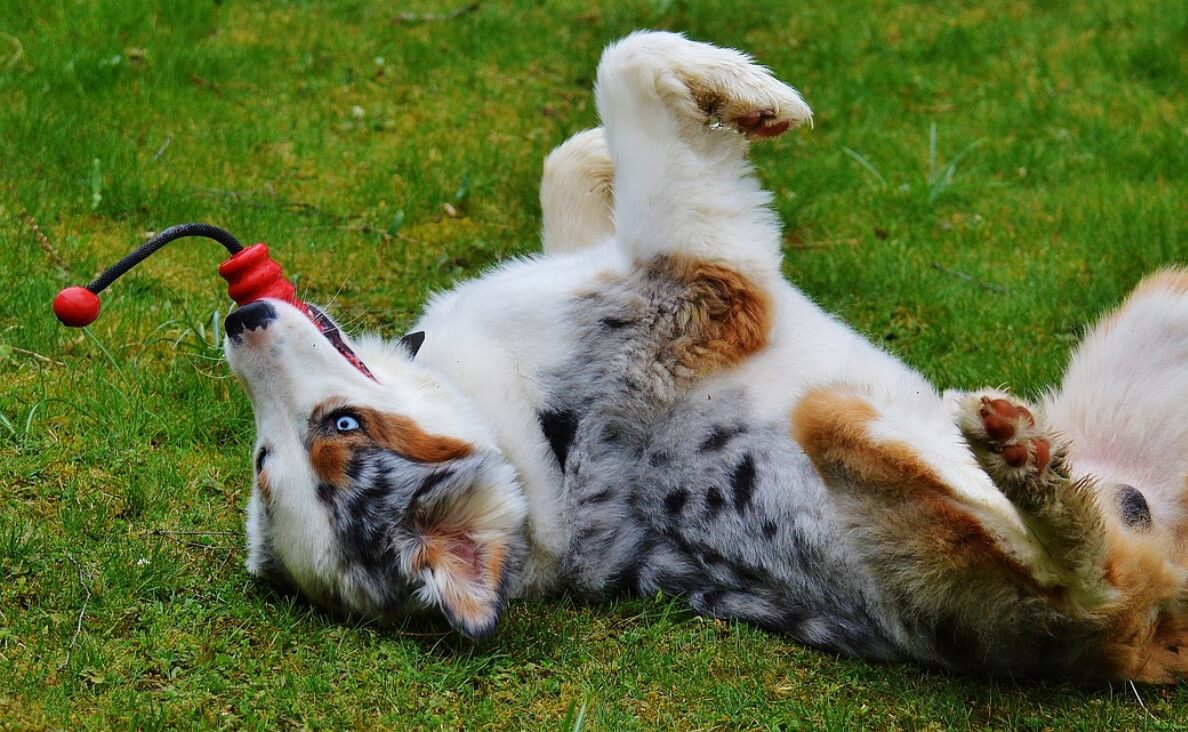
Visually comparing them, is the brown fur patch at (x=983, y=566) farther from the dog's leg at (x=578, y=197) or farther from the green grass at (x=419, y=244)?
the dog's leg at (x=578, y=197)

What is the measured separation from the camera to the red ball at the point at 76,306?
468 cm

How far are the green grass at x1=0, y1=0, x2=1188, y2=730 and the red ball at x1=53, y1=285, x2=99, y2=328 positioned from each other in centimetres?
62

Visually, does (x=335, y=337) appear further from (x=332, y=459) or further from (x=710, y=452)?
(x=710, y=452)

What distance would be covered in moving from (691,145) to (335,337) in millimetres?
1472

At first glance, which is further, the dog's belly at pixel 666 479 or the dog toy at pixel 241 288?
the dog toy at pixel 241 288

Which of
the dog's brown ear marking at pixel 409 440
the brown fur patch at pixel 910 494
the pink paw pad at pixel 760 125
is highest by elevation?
the pink paw pad at pixel 760 125

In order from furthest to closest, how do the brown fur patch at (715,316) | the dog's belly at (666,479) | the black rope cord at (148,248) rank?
the black rope cord at (148,248) → the brown fur patch at (715,316) → the dog's belly at (666,479)

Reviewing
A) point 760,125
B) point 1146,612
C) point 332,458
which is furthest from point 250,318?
point 1146,612

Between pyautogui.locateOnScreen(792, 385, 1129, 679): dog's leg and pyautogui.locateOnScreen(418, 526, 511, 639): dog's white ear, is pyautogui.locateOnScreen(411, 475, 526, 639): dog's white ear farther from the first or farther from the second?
pyautogui.locateOnScreen(792, 385, 1129, 679): dog's leg

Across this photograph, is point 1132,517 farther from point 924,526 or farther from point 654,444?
point 654,444

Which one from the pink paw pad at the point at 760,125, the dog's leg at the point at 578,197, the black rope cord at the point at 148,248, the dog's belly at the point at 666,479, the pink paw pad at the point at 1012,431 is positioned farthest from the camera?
the dog's leg at the point at 578,197

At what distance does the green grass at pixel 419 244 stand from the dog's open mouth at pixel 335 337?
0.82 meters

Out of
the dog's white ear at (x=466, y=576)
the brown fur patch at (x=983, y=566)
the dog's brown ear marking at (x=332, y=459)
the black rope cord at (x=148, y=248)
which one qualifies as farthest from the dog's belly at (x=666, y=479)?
the black rope cord at (x=148, y=248)

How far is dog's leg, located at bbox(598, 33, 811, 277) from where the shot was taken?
4.75 meters
